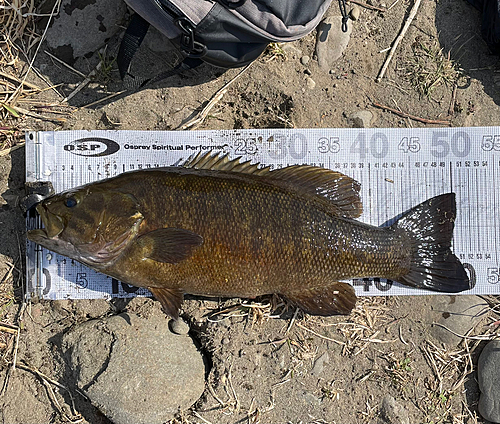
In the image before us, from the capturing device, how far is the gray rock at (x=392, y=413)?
138 inches

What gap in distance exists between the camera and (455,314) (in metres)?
3.55

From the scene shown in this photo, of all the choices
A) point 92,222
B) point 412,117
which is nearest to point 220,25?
point 92,222

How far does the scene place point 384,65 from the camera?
3.62 metres

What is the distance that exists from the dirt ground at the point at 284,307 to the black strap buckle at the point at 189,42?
52 centimetres

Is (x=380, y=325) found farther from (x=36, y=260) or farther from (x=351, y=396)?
(x=36, y=260)

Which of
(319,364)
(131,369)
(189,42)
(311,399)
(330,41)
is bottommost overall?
(311,399)

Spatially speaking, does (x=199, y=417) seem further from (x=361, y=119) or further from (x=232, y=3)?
(x=232, y=3)

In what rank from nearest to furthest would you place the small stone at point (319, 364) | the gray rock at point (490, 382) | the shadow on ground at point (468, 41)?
the gray rock at point (490, 382), the small stone at point (319, 364), the shadow on ground at point (468, 41)

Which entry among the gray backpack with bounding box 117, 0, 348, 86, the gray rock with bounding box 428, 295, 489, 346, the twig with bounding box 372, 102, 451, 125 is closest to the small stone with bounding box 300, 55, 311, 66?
the gray backpack with bounding box 117, 0, 348, 86

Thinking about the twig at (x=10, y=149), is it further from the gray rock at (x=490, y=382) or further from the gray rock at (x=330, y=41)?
the gray rock at (x=490, y=382)

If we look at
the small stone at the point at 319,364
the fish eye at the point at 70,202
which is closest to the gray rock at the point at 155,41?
the fish eye at the point at 70,202

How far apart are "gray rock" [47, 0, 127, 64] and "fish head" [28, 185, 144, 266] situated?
141cm

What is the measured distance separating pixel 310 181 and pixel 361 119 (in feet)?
2.91

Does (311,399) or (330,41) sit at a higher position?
(330,41)
